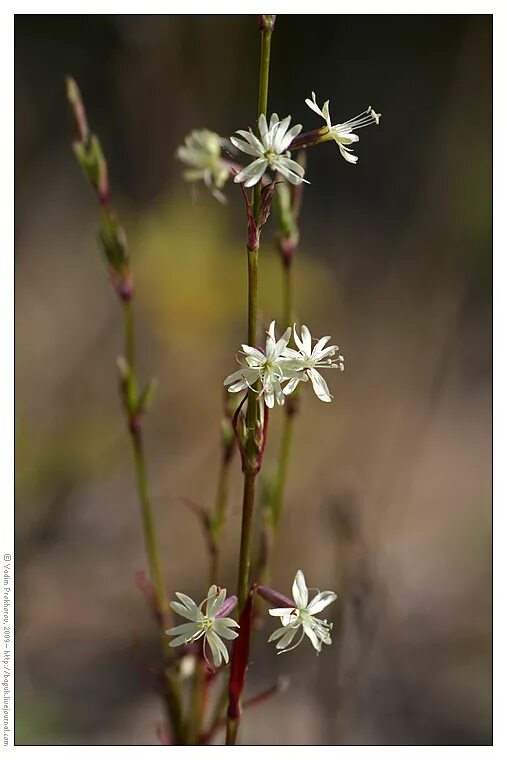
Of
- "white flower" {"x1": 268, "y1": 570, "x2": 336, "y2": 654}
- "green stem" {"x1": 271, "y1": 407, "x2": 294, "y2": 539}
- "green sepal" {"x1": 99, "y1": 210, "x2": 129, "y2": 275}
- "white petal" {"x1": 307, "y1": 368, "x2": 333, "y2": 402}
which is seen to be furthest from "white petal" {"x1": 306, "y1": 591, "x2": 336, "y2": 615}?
"green sepal" {"x1": 99, "y1": 210, "x2": 129, "y2": 275}

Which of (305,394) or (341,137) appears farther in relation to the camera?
(305,394)

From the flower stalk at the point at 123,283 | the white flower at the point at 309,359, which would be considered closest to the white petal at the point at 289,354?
the white flower at the point at 309,359

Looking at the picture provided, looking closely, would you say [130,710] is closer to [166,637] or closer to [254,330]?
[166,637]

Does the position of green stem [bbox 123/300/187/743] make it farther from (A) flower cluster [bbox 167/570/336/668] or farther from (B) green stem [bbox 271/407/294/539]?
(A) flower cluster [bbox 167/570/336/668]

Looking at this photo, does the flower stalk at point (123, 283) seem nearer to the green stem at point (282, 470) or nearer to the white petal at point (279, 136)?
the green stem at point (282, 470)

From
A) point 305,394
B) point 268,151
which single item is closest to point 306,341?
point 268,151

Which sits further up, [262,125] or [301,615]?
[262,125]

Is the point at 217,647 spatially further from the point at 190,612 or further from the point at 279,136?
the point at 279,136
